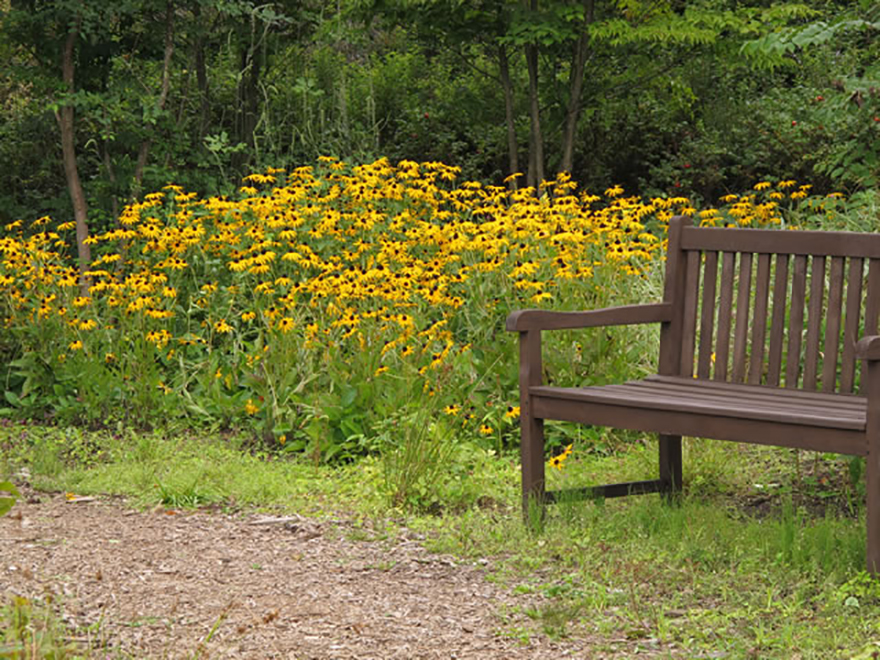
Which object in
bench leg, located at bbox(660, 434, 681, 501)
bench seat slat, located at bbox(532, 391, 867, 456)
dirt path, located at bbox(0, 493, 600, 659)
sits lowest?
dirt path, located at bbox(0, 493, 600, 659)

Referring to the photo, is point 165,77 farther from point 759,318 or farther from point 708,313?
point 759,318

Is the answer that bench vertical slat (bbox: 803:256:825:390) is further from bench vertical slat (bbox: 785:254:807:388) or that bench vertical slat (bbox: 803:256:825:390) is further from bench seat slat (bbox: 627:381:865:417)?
bench seat slat (bbox: 627:381:865:417)

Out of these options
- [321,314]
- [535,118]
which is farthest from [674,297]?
[535,118]

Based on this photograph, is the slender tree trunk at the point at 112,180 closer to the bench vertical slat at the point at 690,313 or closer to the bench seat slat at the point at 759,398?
the bench vertical slat at the point at 690,313

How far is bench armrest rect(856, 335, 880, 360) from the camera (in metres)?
3.29

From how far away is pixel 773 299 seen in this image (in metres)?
4.36

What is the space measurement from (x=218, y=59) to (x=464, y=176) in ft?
8.58

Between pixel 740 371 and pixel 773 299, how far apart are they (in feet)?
0.99

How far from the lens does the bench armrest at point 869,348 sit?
129 inches

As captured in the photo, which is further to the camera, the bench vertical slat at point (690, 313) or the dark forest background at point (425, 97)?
the dark forest background at point (425, 97)

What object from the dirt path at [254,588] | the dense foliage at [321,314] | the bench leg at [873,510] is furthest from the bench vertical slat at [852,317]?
the dense foliage at [321,314]

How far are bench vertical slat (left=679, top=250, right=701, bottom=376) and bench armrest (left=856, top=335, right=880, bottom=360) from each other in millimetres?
1129

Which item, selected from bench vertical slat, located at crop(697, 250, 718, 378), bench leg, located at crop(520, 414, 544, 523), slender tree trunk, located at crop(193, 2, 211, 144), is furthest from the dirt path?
slender tree trunk, located at crop(193, 2, 211, 144)

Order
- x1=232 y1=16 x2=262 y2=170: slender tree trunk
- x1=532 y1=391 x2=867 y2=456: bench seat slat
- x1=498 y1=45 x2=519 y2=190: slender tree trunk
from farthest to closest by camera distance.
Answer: x1=498 y1=45 x2=519 y2=190: slender tree trunk
x1=232 y1=16 x2=262 y2=170: slender tree trunk
x1=532 y1=391 x2=867 y2=456: bench seat slat
